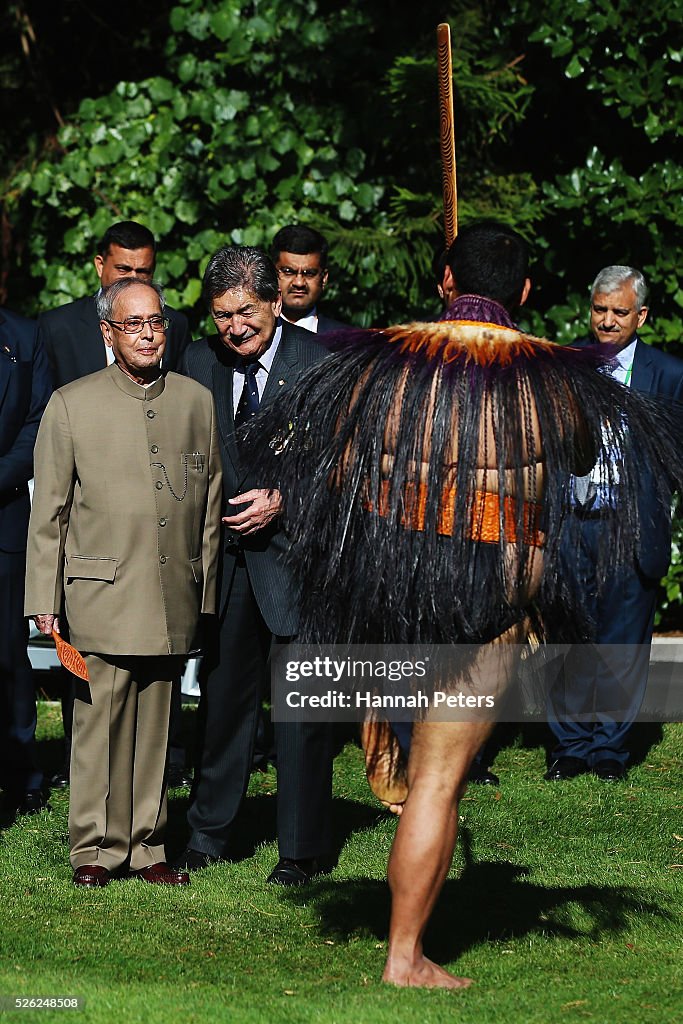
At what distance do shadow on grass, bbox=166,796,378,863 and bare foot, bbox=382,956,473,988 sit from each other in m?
1.37

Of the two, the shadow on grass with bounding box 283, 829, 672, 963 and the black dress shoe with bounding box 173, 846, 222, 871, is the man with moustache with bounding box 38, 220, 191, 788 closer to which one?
the black dress shoe with bounding box 173, 846, 222, 871

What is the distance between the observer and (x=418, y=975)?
393 cm

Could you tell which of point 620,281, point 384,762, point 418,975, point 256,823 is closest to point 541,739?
point 256,823

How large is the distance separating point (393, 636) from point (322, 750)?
1446 mm

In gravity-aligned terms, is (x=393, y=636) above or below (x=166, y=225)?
below

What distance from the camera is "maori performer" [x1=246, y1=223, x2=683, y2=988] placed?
374cm

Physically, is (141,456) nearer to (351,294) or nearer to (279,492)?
(279,492)

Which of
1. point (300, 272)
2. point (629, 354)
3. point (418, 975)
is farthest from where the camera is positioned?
point (300, 272)

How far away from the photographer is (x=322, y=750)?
17.2 ft

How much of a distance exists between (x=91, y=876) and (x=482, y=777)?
215cm

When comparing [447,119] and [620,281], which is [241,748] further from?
[620,281]

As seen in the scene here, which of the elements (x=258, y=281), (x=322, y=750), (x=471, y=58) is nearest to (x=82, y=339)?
(x=258, y=281)

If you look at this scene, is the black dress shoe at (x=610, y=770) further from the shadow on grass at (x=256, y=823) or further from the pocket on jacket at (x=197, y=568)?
the pocket on jacket at (x=197, y=568)

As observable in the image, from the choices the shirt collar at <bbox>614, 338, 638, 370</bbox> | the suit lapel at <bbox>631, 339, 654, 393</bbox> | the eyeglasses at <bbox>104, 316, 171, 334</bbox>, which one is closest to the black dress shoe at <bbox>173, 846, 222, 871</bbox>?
the eyeglasses at <bbox>104, 316, 171, 334</bbox>
